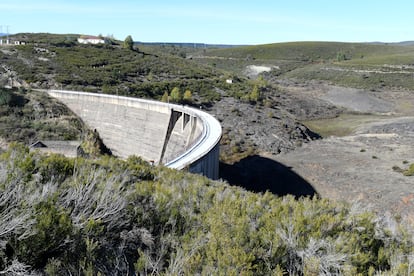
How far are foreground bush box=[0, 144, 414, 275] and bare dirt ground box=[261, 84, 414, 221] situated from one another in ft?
45.4

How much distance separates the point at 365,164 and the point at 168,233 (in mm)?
29017

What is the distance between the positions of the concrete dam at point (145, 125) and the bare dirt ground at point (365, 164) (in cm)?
860

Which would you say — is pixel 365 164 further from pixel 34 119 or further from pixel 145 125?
pixel 34 119

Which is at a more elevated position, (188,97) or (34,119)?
(188,97)

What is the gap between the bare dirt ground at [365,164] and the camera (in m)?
26.2

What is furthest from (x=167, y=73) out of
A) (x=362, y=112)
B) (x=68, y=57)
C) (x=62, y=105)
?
(x=362, y=112)

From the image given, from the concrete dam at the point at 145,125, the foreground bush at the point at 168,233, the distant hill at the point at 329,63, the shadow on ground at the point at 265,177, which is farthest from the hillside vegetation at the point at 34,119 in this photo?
the distant hill at the point at 329,63

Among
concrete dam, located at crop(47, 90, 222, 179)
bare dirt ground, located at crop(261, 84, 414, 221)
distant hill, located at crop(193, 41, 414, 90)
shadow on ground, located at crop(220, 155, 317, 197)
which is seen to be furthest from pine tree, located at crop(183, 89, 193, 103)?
distant hill, located at crop(193, 41, 414, 90)

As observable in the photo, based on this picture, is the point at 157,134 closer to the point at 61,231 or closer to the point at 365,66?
the point at 61,231

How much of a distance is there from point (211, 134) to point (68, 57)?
1950 inches

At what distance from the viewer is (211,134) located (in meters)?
26.5

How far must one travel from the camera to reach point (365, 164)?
109 feet

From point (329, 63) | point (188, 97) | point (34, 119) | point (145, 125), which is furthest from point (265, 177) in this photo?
point (329, 63)

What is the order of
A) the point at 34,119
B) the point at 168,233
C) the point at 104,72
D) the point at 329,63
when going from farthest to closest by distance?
1. the point at 329,63
2. the point at 104,72
3. the point at 34,119
4. the point at 168,233
